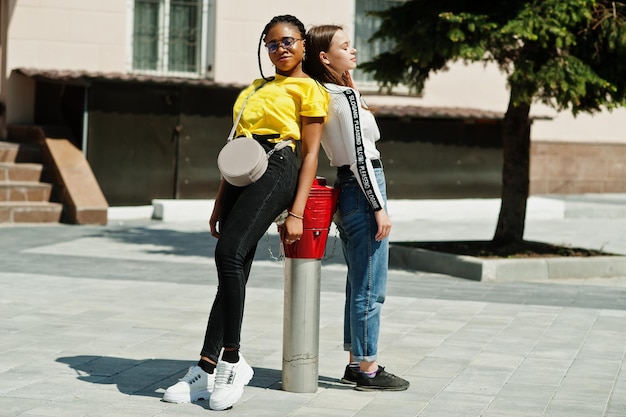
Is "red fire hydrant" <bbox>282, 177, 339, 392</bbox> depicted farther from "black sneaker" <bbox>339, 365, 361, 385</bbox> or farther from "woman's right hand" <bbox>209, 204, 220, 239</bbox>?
"woman's right hand" <bbox>209, 204, 220, 239</bbox>

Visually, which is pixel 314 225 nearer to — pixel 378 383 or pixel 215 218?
pixel 215 218

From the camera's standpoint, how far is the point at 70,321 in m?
8.12

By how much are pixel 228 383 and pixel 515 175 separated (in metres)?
6.98

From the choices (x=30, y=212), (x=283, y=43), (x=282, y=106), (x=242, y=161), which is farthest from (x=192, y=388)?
(x=30, y=212)

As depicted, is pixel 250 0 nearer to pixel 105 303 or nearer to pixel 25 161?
pixel 25 161

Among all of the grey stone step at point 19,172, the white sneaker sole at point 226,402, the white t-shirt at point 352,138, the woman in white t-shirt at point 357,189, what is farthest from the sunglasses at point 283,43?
the grey stone step at point 19,172

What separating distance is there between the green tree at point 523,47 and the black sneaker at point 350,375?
5.22 meters

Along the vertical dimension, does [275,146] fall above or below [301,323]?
above

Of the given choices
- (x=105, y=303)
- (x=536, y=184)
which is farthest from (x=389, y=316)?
(x=536, y=184)

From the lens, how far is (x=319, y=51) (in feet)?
19.9

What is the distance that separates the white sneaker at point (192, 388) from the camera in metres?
5.82

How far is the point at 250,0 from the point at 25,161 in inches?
185

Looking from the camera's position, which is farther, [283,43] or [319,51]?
[319,51]

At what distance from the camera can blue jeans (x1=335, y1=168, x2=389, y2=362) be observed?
608 cm
